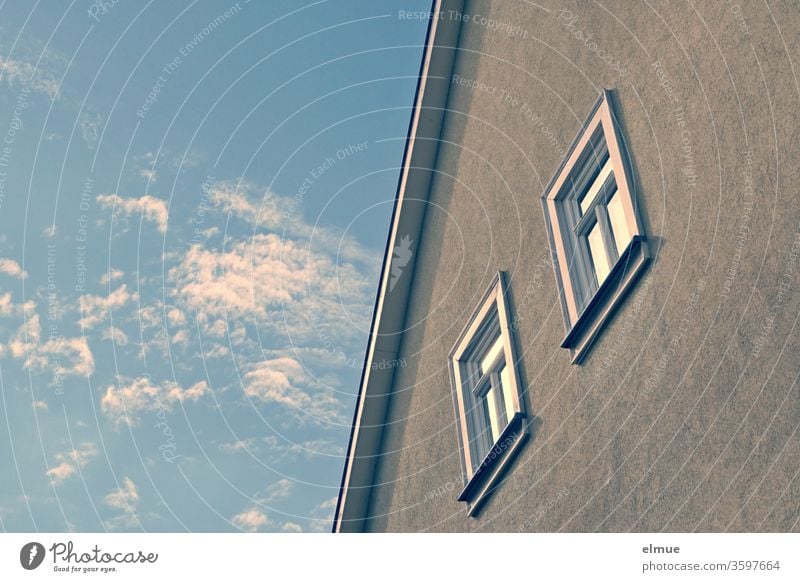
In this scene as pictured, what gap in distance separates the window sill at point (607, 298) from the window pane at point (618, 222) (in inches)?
19.4

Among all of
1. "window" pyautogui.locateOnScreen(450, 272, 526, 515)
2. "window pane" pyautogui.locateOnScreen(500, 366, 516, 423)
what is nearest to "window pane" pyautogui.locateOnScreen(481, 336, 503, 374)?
"window" pyautogui.locateOnScreen(450, 272, 526, 515)


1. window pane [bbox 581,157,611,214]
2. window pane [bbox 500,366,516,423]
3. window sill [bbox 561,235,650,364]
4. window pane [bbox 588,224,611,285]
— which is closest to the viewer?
window sill [bbox 561,235,650,364]

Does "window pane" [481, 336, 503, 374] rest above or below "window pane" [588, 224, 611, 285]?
above

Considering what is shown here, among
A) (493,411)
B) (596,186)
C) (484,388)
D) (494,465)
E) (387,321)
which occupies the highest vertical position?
(387,321)

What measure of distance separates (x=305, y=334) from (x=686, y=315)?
7165 mm

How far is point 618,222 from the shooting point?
733cm

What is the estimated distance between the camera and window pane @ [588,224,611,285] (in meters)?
7.35

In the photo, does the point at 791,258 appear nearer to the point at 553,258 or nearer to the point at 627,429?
the point at 627,429

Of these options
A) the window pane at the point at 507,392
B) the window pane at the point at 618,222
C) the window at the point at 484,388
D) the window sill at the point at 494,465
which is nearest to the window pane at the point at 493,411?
the window at the point at 484,388

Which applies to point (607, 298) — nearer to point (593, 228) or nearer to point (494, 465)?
point (593, 228)

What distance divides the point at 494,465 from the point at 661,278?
2.91 metres

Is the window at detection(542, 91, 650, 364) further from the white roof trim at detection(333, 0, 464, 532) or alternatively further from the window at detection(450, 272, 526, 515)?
the white roof trim at detection(333, 0, 464, 532)

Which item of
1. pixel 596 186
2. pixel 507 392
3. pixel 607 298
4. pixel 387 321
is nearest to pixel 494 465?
pixel 507 392

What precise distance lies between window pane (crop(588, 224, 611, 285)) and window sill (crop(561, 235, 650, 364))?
0.56 metres
